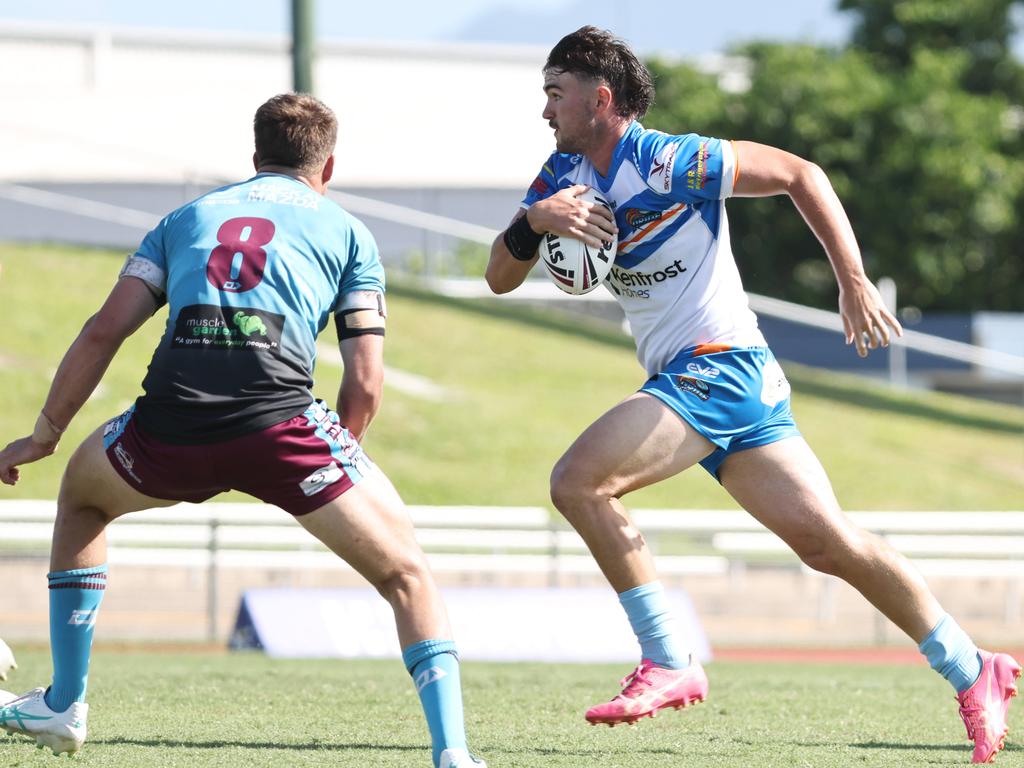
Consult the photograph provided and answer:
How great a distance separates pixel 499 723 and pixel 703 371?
1.94m

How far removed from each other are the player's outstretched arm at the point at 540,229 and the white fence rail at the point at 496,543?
23.7 ft

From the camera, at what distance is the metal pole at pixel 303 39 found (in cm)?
1371

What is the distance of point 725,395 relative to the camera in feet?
18.1

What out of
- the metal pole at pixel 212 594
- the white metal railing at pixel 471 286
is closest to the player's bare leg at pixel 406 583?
the metal pole at pixel 212 594

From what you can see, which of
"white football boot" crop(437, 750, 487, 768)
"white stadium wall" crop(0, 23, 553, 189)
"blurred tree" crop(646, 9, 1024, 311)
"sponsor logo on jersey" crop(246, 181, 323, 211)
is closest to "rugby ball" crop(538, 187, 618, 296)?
"sponsor logo on jersey" crop(246, 181, 323, 211)

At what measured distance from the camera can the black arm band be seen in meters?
5.65

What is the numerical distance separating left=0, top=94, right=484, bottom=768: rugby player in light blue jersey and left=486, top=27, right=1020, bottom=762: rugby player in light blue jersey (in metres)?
0.91

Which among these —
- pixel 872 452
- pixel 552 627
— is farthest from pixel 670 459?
pixel 872 452

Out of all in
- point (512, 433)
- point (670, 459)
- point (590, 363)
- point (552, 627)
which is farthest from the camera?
point (590, 363)

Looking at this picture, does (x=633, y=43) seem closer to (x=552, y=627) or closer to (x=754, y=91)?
(x=552, y=627)

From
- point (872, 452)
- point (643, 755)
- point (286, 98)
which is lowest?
point (872, 452)

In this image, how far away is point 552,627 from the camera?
36.2ft

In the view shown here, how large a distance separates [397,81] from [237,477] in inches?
1546

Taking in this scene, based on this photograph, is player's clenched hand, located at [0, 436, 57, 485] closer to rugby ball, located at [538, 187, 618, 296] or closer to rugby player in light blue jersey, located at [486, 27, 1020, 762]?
rugby player in light blue jersey, located at [486, 27, 1020, 762]
